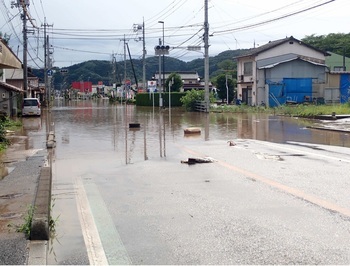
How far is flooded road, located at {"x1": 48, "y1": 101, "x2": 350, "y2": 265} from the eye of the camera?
548 centimetres

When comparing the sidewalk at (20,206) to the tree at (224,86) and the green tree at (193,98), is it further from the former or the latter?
the tree at (224,86)

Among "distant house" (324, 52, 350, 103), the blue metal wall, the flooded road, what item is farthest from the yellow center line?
"distant house" (324, 52, 350, 103)

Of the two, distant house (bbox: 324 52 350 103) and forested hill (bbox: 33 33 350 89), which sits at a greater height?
forested hill (bbox: 33 33 350 89)

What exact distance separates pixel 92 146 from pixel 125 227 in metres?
11.3

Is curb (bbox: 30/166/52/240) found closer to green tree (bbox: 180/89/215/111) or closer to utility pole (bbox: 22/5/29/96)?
green tree (bbox: 180/89/215/111)

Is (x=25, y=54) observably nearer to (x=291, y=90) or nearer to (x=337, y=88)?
(x=291, y=90)

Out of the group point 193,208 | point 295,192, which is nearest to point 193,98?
→ point 295,192

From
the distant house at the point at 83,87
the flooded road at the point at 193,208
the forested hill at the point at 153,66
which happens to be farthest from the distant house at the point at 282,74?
the distant house at the point at 83,87

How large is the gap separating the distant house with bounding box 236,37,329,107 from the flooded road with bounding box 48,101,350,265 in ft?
106

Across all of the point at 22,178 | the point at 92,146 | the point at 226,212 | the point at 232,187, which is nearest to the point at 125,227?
the point at 226,212

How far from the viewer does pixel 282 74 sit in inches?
1908

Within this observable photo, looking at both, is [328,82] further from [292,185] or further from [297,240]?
[297,240]

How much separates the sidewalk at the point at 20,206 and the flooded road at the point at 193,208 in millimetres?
275

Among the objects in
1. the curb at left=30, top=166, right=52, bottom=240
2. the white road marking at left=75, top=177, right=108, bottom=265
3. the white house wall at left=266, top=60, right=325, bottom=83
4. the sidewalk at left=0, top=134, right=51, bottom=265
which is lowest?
the white road marking at left=75, top=177, right=108, bottom=265
